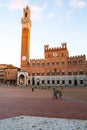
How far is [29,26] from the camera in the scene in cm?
8281

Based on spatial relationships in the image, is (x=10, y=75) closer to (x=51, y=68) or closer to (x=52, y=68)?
(x=51, y=68)

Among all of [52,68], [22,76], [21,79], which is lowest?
[21,79]

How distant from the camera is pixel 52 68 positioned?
246 ft

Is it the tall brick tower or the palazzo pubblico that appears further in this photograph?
the tall brick tower

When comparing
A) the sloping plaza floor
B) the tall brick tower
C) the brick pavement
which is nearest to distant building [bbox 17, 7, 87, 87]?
the tall brick tower

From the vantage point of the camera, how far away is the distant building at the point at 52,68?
70938 mm

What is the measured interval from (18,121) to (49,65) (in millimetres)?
67805

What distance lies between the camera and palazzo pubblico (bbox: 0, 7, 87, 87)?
233 feet

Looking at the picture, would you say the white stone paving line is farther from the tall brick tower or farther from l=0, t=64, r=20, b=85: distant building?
l=0, t=64, r=20, b=85: distant building

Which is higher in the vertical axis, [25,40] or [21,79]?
[25,40]

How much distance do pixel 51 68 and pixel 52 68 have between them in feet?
1.62

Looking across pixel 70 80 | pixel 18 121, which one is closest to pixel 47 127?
pixel 18 121

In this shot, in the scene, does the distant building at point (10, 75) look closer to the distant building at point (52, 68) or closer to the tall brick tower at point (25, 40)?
the distant building at point (52, 68)

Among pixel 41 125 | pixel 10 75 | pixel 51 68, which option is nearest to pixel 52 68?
pixel 51 68
